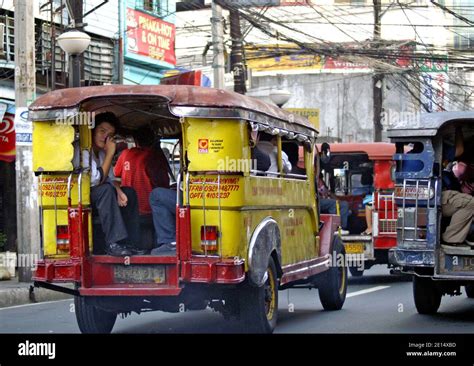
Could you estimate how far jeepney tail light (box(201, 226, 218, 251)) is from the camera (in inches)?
392

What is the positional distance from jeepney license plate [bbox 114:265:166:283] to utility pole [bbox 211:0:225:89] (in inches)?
530

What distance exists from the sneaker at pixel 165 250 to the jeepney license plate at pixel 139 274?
0.20 metres

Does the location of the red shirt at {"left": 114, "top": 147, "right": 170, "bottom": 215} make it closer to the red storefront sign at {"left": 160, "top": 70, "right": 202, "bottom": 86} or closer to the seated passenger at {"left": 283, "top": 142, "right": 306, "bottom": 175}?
the seated passenger at {"left": 283, "top": 142, "right": 306, "bottom": 175}

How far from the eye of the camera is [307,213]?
13.0 m

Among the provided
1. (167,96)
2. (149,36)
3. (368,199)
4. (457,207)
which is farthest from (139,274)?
(149,36)

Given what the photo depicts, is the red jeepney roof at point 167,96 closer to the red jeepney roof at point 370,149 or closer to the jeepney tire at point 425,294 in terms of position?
the jeepney tire at point 425,294

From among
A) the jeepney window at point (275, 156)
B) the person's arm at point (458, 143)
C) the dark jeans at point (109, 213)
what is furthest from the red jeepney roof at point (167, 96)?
the person's arm at point (458, 143)

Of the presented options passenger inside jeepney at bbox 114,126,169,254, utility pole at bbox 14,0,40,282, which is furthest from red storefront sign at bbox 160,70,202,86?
passenger inside jeepney at bbox 114,126,169,254

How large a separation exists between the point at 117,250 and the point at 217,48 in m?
13.4

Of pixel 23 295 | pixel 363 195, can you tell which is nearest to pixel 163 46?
pixel 363 195

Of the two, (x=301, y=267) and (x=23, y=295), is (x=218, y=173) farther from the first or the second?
(x=23, y=295)

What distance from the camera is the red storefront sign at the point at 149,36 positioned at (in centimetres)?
2744

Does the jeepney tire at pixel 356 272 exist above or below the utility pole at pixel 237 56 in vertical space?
below

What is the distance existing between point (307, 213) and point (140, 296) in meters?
3.55
